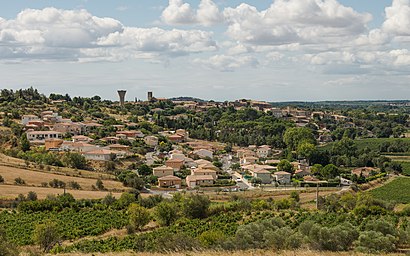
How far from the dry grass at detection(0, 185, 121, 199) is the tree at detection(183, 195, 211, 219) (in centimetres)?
1111

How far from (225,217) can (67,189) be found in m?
18.7

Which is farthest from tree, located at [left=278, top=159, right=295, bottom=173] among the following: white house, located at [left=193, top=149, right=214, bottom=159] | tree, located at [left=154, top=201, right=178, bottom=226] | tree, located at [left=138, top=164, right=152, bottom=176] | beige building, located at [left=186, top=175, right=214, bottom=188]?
tree, located at [left=154, top=201, right=178, bottom=226]

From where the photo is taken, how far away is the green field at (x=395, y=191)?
1923 inches

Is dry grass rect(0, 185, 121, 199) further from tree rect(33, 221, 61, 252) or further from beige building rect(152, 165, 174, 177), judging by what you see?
tree rect(33, 221, 61, 252)

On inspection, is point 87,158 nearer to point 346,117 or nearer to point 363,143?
point 363,143

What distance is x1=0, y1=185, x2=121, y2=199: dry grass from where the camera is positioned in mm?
41375

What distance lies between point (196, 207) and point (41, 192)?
1651cm

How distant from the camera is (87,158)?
5862 centimetres

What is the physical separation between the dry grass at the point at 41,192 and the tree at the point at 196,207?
1111 cm

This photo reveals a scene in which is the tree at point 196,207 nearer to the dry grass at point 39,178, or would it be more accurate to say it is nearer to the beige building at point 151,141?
the dry grass at point 39,178

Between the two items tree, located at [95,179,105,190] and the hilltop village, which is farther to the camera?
tree, located at [95,179,105,190]

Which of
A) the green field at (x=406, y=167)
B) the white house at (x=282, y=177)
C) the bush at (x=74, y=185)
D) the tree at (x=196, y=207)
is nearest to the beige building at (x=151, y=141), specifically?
the white house at (x=282, y=177)

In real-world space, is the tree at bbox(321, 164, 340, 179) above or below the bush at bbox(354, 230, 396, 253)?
below

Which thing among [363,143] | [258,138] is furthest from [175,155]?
[363,143]
